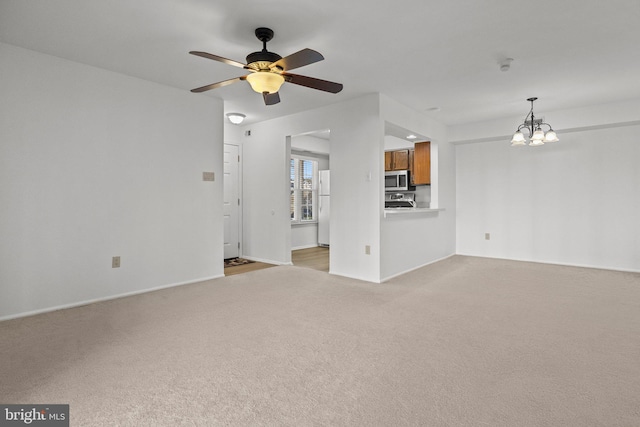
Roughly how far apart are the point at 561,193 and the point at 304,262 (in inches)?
172

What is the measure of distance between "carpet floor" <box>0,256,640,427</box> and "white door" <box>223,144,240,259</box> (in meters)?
2.24

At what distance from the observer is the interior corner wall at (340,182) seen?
14.1ft

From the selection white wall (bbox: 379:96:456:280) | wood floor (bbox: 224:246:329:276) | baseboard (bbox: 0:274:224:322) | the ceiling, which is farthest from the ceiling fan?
wood floor (bbox: 224:246:329:276)

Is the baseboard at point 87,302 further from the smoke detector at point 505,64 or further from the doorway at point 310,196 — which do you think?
the smoke detector at point 505,64

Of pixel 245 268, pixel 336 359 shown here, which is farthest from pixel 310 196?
pixel 336 359

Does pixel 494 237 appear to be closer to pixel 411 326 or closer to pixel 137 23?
pixel 411 326

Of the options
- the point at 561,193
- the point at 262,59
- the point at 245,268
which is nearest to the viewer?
the point at 262,59

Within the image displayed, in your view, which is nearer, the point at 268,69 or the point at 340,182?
the point at 268,69

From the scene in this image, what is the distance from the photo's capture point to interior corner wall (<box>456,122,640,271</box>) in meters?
4.87

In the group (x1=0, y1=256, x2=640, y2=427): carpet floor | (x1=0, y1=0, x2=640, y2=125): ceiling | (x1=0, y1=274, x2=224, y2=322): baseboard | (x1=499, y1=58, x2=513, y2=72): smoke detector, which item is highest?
(x1=0, y1=0, x2=640, y2=125): ceiling

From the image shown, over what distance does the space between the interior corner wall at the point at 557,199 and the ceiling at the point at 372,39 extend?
4.01ft

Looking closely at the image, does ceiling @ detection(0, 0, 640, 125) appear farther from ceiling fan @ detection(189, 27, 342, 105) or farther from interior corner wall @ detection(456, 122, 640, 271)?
interior corner wall @ detection(456, 122, 640, 271)

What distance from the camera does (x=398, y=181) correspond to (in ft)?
21.5

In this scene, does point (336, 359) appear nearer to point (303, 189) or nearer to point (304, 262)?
point (304, 262)
